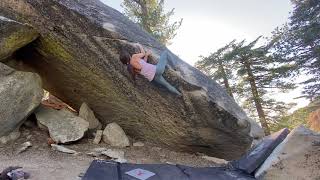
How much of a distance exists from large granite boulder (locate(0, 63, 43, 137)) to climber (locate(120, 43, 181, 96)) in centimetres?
308

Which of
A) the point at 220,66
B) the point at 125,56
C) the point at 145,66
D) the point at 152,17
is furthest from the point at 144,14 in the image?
the point at 145,66

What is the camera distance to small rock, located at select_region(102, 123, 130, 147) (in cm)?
926

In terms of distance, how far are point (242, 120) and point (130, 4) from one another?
14574mm

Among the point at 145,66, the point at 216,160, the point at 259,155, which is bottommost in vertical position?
the point at 216,160

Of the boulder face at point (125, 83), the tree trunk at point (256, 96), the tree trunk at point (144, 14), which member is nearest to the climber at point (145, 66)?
the boulder face at point (125, 83)

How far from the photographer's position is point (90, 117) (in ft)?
32.6

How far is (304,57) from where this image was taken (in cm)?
1962

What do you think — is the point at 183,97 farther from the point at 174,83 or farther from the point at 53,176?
the point at 53,176

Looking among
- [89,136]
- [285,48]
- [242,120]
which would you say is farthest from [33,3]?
[285,48]

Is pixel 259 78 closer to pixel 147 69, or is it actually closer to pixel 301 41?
pixel 301 41

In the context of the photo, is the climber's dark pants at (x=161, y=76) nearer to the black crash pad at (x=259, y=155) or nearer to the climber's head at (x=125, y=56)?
the climber's head at (x=125, y=56)

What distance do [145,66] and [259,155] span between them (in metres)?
3.85

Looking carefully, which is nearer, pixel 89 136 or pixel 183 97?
pixel 183 97

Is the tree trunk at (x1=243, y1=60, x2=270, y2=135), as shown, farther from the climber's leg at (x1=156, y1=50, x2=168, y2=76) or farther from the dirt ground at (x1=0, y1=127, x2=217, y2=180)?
the climber's leg at (x1=156, y1=50, x2=168, y2=76)
